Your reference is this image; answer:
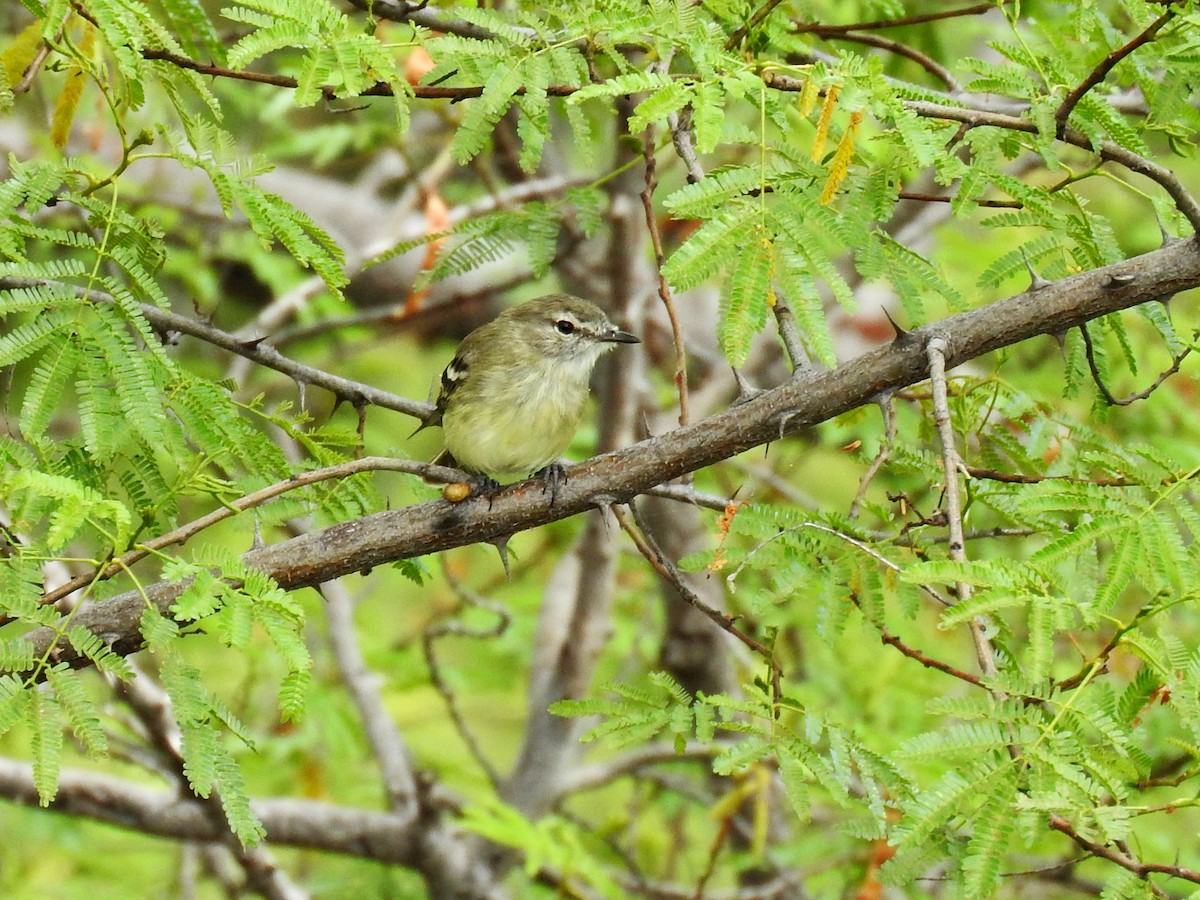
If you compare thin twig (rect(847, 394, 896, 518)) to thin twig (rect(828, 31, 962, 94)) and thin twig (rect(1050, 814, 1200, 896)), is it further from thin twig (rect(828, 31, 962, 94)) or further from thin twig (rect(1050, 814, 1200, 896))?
thin twig (rect(828, 31, 962, 94))

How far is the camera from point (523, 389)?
5.32 metres

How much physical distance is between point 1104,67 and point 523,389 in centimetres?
283

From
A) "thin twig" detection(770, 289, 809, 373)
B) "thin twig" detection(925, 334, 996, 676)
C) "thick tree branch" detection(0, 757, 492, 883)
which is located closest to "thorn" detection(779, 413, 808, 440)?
"thin twig" detection(770, 289, 809, 373)

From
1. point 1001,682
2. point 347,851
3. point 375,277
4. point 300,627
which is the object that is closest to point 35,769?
point 300,627

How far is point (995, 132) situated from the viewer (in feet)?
11.8

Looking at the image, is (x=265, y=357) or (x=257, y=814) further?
(x=257, y=814)

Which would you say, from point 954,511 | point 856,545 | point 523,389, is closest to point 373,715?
point 523,389

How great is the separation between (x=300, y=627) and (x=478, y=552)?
22.4ft

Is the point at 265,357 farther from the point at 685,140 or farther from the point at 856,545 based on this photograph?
the point at 856,545

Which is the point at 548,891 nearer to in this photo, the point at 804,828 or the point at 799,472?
the point at 804,828

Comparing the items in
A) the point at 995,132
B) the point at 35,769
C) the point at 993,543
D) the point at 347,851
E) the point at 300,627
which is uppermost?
the point at 995,132

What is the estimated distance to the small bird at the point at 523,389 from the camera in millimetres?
5203

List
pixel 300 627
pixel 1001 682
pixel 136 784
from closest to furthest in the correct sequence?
pixel 1001 682
pixel 300 627
pixel 136 784

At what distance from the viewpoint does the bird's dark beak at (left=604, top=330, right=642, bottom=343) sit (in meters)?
5.29
